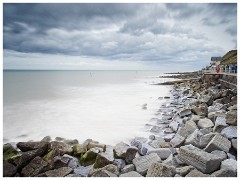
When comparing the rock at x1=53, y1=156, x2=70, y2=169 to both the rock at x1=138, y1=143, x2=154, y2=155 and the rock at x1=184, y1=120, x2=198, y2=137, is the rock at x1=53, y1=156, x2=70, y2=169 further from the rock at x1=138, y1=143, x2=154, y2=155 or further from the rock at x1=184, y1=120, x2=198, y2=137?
the rock at x1=184, y1=120, x2=198, y2=137

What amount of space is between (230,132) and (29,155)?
13.3 feet

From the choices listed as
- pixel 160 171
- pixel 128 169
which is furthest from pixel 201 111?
pixel 160 171

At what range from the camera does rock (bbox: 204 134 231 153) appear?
4.82 m

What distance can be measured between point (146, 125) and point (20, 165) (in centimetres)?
421

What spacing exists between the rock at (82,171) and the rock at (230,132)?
293 centimetres

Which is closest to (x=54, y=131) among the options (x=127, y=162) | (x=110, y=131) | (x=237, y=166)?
(x=110, y=131)

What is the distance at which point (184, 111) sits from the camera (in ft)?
27.6

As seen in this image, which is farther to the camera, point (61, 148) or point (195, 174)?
point (61, 148)

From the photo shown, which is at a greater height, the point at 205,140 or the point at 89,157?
the point at 205,140

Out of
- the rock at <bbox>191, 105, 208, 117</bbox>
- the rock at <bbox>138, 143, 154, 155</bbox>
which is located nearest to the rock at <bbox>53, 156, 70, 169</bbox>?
the rock at <bbox>138, 143, 154, 155</bbox>

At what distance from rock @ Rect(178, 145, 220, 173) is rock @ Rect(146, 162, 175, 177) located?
17.7 inches

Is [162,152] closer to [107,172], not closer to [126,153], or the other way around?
[126,153]

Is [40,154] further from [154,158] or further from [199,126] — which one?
[199,126]

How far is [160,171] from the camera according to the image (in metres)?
3.94
